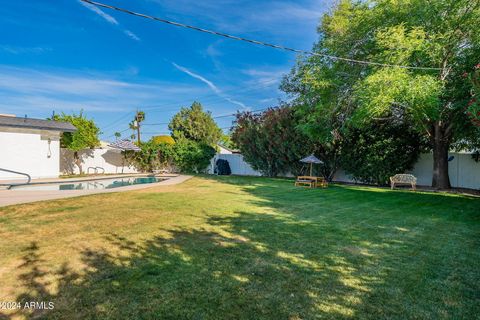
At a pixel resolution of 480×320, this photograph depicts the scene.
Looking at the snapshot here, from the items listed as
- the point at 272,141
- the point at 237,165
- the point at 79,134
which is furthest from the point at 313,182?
the point at 79,134

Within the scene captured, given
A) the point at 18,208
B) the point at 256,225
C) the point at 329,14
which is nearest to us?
the point at 256,225

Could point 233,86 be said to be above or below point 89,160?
above

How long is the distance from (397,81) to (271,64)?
52.2ft

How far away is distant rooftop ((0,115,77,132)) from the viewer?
591 inches

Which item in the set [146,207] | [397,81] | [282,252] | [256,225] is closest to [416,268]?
[282,252]

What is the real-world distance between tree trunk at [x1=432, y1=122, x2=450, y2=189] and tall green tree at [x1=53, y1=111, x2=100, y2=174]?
66.4 feet

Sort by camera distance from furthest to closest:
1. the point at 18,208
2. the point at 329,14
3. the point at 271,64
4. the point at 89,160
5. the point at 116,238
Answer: the point at 271,64
the point at 89,160
the point at 329,14
the point at 18,208
the point at 116,238

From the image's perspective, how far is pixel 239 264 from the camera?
363 centimetres

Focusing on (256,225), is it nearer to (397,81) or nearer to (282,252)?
(282,252)

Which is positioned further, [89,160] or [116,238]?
[89,160]

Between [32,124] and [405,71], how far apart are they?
1873cm

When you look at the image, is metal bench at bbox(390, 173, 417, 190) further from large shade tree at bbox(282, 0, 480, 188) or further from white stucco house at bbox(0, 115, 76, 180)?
white stucco house at bbox(0, 115, 76, 180)

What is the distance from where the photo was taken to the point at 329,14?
1877 cm

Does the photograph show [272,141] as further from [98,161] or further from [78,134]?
[98,161]
